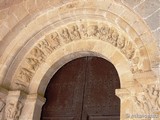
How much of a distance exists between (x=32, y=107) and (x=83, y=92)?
610mm

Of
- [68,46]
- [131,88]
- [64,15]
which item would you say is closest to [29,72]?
[68,46]

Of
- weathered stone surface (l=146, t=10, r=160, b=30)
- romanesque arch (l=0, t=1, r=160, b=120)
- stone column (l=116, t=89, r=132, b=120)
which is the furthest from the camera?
romanesque arch (l=0, t=1, r=160, b=120)

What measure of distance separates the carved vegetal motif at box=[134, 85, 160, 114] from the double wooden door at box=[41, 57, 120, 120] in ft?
1.60

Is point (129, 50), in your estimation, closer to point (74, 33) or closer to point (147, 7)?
point (147, 7)

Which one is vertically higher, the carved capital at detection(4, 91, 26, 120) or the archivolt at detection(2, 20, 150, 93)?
the archivolt at detection(2, 20, 150, 93)

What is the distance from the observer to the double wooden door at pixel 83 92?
3.17m

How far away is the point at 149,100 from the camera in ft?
8.18

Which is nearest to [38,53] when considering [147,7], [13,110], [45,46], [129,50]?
[45,46]

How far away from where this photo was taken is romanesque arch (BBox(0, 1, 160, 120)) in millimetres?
2895

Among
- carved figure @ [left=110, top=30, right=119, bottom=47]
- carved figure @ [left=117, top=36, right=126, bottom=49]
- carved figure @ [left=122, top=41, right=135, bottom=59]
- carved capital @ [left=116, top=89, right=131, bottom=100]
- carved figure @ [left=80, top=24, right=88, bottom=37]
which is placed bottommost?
carved capital @ [left=116, top=89, right=131, bottom=100]

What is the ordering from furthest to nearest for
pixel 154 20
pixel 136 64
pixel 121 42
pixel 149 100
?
pixel 121 42 → pixel 136 64 → pixel 154 20 → pixel 149 100

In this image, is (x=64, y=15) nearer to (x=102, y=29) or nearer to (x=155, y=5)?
(x=102, y=29)

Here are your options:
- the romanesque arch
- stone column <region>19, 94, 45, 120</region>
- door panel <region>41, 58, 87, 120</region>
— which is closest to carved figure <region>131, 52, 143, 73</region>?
the romanesque arch

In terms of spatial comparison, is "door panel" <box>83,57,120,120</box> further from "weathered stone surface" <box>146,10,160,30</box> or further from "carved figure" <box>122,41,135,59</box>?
"weathered stone surface" <box>146,10,160,30</box>
